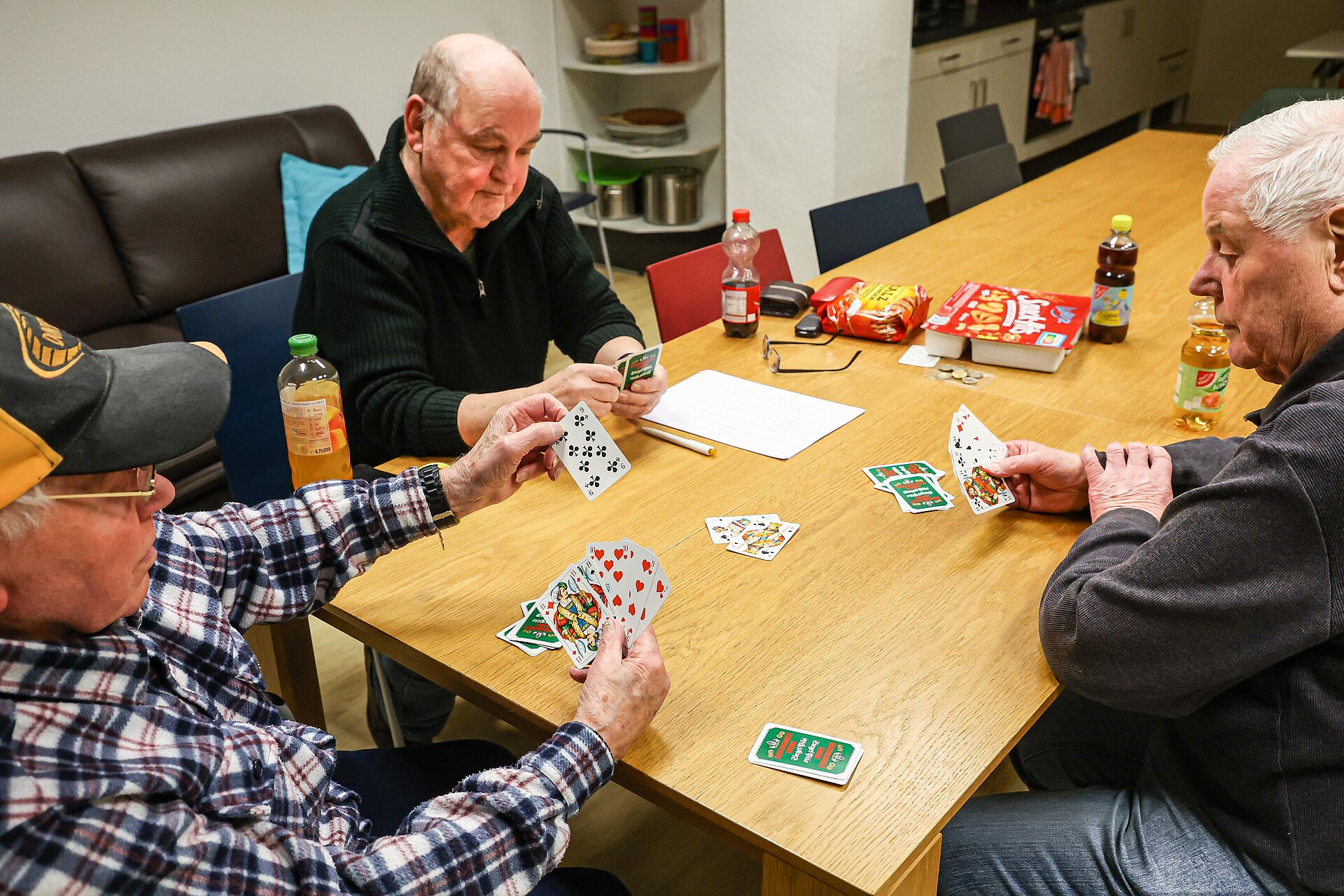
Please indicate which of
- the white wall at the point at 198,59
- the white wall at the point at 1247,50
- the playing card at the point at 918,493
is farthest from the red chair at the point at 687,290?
the white wall at the point at 1247,50

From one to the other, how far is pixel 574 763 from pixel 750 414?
1.01 m

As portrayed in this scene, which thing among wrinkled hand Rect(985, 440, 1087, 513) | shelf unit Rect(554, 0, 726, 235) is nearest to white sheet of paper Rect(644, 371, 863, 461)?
wrinkled hand Rect(985, 440, 1087, 513)

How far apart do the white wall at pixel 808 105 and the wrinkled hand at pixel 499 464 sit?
3.35 meters

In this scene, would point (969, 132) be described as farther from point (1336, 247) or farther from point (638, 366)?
point (1336, 247)

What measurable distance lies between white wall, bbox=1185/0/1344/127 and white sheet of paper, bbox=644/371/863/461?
7468 mm

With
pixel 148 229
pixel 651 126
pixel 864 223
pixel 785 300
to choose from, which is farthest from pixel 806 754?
pixel 651 126

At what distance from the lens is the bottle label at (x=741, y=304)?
2.31 metres

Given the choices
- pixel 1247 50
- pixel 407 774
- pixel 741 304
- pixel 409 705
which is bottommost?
pixel 409 705

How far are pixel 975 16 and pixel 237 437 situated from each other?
5.11 metres

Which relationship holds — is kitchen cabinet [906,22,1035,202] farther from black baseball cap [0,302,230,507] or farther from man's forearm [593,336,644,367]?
black baseball cap [0,302,230,507]

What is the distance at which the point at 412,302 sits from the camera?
2023 mm

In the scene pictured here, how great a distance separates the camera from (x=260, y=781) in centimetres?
102

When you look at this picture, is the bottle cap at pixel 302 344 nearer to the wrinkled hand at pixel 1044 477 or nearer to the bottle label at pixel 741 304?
the bottle label at pixel 741 304

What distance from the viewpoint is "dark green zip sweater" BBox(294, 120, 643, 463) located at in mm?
1935
